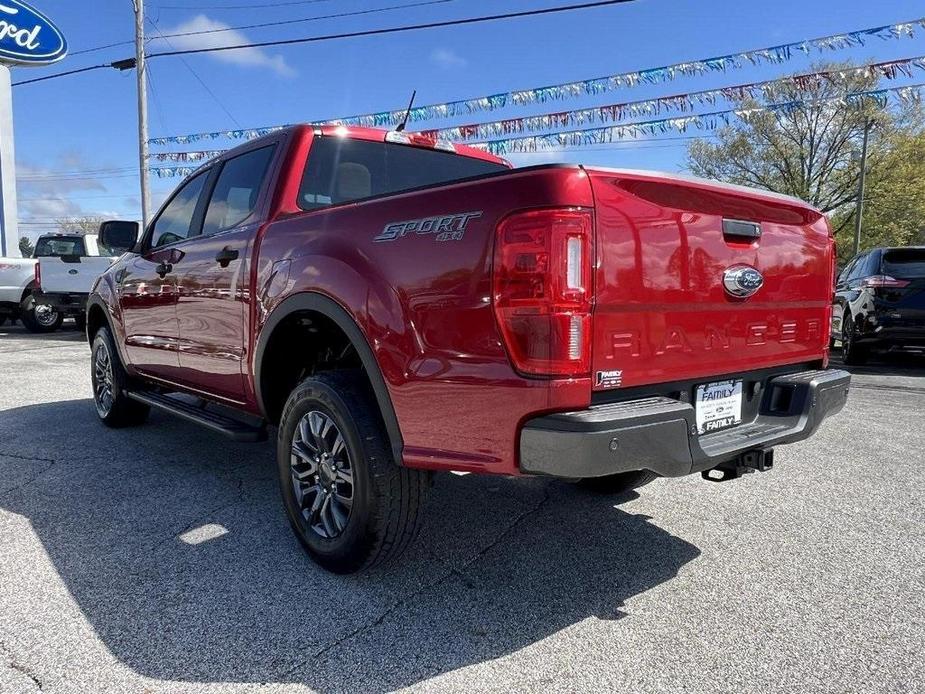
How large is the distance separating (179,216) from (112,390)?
1626 mm

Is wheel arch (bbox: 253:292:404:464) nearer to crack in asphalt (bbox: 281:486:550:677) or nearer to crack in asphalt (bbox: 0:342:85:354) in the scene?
crack in asphalt (bbox: 281:486:550:677)

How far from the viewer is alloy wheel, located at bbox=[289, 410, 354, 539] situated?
270cm

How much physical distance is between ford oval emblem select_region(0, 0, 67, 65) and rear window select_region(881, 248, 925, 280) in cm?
2108

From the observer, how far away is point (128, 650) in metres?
2.20

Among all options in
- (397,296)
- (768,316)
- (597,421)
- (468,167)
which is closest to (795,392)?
(768,316)

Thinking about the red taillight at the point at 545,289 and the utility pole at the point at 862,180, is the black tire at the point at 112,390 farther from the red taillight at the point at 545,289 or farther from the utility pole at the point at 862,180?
the utility pole at the point at 862,180

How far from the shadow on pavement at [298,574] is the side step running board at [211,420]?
1.37ft

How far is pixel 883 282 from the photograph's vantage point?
8.53 meters

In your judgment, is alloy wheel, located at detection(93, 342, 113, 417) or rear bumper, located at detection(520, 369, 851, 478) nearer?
rear bumper, located at detection(520, 369, 851, 478)

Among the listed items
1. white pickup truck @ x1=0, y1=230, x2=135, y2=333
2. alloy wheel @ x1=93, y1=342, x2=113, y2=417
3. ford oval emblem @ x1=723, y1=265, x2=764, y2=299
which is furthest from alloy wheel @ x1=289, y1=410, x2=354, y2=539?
white pickup truck @ x1=0, y1=230, x2=135, y2=333

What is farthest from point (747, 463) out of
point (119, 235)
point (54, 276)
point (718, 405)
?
point (54, 276)

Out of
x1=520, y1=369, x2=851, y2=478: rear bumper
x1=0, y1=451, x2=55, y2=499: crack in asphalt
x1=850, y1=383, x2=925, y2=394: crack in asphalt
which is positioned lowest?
x1=0, y1=451, x2=55, y2=499: crack in asphalt

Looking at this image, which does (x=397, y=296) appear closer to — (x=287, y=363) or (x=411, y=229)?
(x=411, y=229)

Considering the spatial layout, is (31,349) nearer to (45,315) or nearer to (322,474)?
(45,315)
